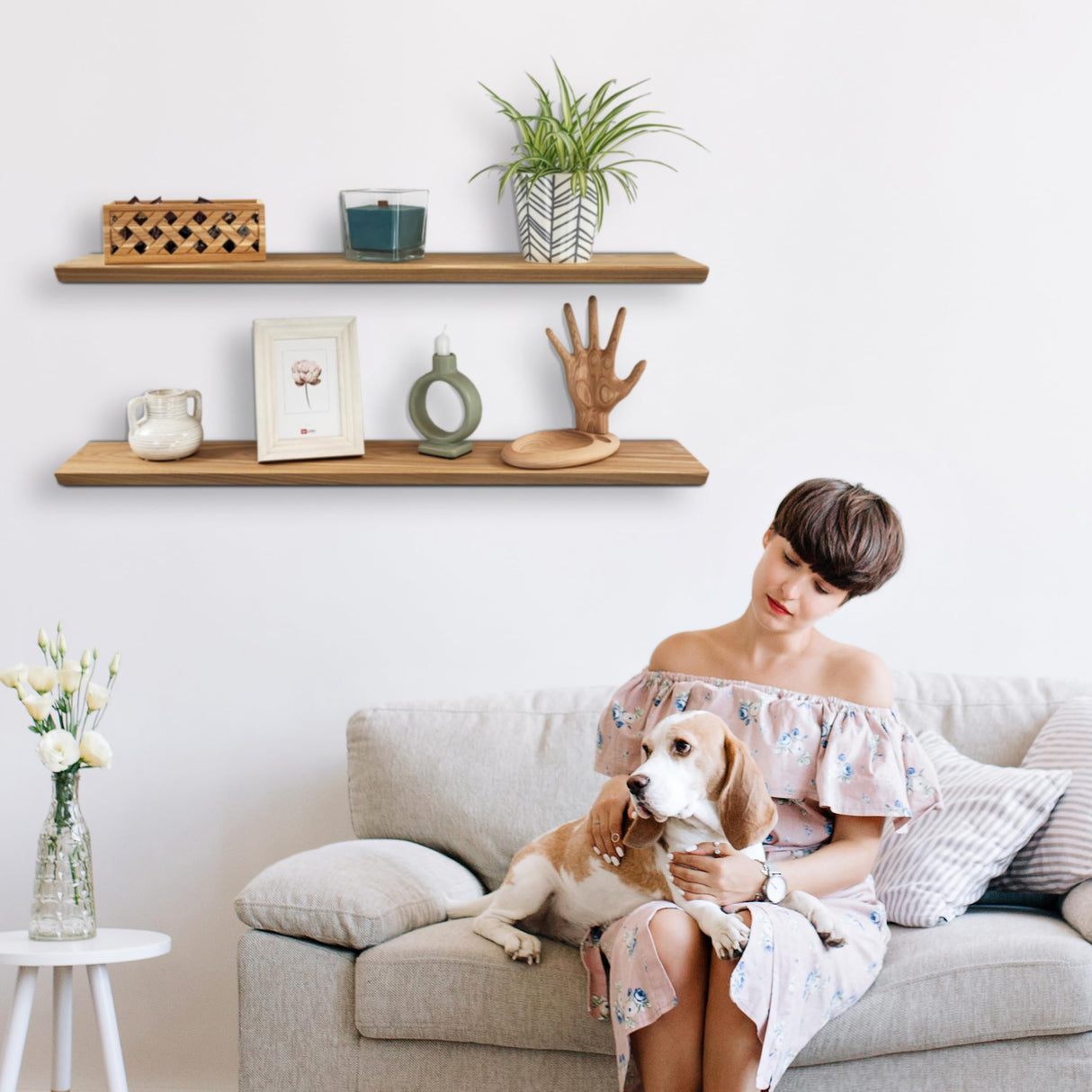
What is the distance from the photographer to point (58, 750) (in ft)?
6.20

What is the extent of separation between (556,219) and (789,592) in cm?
89

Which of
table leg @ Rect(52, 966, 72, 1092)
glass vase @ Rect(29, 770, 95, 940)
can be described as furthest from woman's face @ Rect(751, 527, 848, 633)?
table leg @ Rect(52, 966, 72, 1092)

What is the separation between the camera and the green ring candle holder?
88.1 inches

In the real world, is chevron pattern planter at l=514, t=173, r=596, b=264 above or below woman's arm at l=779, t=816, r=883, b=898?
above

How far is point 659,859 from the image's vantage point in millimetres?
1643

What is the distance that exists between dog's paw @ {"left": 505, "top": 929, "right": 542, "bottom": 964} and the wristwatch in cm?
36

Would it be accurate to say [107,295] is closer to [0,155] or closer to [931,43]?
[0,155]

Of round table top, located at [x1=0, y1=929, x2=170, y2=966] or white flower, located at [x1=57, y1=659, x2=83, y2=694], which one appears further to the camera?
white flower, located at [x1=57, y1=659, x2=83, y2=694]

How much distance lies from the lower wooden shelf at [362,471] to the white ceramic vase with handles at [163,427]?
0.02 meters

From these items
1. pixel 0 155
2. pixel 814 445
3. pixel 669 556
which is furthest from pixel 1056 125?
pixel 0 155

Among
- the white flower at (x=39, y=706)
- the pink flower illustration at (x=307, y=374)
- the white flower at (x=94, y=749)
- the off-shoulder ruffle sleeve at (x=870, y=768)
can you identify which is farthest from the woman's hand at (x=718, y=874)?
the pink flower illustration at (x=307, y=374)

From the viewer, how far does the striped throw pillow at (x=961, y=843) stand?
6.17ft

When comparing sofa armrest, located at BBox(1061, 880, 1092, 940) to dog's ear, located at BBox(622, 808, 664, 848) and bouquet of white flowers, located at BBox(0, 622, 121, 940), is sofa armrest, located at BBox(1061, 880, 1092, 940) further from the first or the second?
bouquet of white flowers, located at BBox(0, 622, 121, 940)

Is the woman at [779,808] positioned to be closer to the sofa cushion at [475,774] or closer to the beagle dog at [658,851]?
the beagle dog at [658,851]
